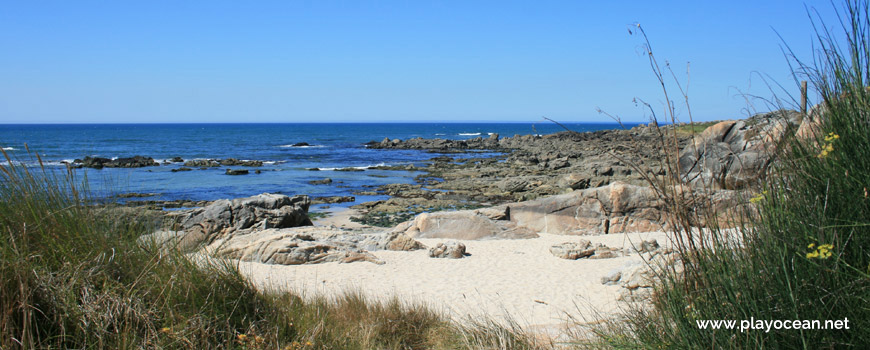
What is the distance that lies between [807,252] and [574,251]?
8.23 meters

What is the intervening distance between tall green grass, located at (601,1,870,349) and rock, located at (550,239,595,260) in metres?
7.65

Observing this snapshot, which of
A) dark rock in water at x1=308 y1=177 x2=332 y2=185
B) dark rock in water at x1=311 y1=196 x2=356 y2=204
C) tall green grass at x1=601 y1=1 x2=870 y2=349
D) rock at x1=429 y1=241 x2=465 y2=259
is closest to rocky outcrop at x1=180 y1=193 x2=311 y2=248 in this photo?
rock at x1=429 y1=241 x2=465 y2=259

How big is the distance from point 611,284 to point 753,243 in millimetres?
5945

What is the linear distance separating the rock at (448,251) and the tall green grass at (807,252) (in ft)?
26.0

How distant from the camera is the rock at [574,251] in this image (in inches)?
427

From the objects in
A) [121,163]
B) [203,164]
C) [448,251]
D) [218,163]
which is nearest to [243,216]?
[448,251]

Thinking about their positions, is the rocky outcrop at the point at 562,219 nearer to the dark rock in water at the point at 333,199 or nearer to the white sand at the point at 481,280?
the white sand at the point at 481,280

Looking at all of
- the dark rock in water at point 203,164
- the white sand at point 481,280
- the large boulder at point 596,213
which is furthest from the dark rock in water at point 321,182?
the white sand at point 481,280

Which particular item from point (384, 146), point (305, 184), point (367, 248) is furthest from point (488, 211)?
point (384, 146)

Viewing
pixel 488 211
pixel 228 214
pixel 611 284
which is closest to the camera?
pixel 611 284

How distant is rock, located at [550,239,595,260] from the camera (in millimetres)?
10852

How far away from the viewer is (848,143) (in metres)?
2.90

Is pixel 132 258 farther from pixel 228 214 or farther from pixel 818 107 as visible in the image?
pixel 228 214

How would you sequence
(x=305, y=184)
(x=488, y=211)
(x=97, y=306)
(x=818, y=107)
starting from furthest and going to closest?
(x=305, y=184) → (x=488, y=211) → (x=97, y=306) → (x=818, y=107)
